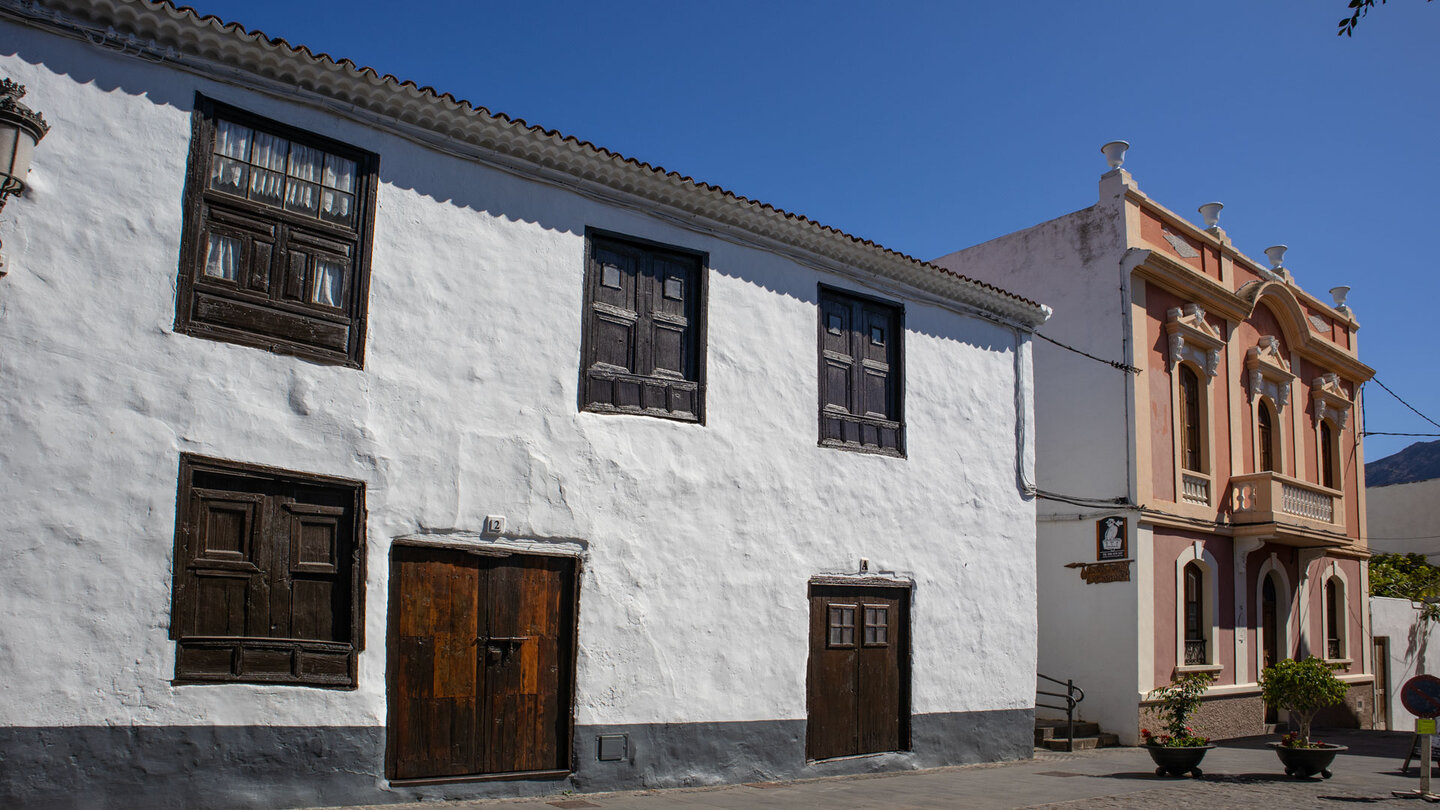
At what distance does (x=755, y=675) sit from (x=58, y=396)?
6308mm

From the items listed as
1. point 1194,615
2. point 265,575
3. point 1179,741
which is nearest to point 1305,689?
point 1179,741

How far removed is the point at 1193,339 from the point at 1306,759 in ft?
23.9

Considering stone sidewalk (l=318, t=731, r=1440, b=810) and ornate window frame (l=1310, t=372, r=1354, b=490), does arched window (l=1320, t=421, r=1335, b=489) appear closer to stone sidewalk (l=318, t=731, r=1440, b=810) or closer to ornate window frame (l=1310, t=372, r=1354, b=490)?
ornate window frame (l=1310, t=372, r=1354, b=490)

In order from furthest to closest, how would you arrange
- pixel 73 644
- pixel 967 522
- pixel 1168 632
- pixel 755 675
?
1. pixel 1168 632
2. pixel 967 522
3. pixel 755 675
4. pixel 73 644

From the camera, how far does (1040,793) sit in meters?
10.8

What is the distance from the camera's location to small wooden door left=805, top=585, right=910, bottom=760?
11328mm

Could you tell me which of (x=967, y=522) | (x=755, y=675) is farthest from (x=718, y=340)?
(x=967, y=522)

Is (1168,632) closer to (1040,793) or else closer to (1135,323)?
(1135,323)

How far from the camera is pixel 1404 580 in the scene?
83.9 feet

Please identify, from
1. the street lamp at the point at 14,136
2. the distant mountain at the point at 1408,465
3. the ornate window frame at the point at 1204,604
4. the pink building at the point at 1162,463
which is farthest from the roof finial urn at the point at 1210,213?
the distant mountain at the point at 1408,465

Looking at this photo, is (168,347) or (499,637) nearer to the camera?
(168,347)

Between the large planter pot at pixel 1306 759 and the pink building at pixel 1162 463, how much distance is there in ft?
8.76

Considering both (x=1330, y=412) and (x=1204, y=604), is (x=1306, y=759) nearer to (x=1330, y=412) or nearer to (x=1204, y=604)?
(x=1204, y=604)

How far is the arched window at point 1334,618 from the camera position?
21.7m
